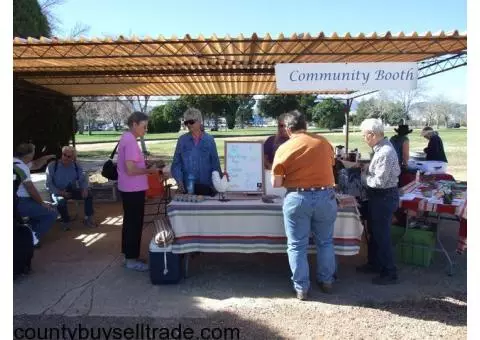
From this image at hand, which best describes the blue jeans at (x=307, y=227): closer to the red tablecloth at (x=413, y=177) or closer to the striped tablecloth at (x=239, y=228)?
the striped tablecloth at (x=239, y=228)

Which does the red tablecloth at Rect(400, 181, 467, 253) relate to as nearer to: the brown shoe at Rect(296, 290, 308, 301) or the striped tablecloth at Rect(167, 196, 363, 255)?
the striped tablecloth at Rect(167, 196, 363, 255)

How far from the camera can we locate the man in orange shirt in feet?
10.4

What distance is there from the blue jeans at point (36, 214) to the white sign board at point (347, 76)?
305cm

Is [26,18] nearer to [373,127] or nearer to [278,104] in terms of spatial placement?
[373,127]

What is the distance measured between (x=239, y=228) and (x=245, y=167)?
0.71 meters

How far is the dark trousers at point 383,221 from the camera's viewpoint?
11.7ft

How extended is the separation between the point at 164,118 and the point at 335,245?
36.6 metres

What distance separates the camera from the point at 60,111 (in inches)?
410

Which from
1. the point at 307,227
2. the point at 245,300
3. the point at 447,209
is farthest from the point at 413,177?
the point at 245,300

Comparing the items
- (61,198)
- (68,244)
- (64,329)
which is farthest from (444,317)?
(61,198)

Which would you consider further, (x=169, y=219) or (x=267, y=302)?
(x=169, y=219)

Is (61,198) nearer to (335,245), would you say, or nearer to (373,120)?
(335,245)

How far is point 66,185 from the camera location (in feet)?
20.0

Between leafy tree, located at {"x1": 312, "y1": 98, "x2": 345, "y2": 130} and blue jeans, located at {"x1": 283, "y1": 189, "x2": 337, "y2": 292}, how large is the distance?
103ft
